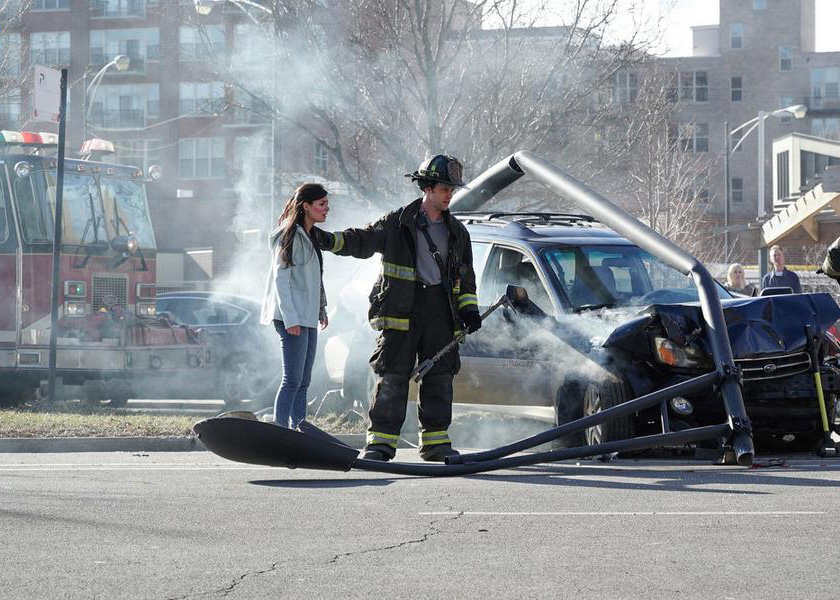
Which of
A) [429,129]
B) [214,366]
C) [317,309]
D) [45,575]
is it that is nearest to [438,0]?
[429,129]

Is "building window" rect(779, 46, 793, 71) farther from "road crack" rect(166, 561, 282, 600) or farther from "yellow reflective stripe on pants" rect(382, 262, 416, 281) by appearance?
"road crack" rect(166, 561, 282, 600)

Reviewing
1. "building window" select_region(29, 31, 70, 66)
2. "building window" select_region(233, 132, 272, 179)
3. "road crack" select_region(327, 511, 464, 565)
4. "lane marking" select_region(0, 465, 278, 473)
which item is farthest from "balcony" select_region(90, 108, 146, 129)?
"road crack" select_region(327, 511, 464, 565)

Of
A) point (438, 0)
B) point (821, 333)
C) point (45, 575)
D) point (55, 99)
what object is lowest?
point (45, 575)

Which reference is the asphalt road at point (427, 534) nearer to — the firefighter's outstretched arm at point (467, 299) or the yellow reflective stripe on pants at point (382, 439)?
the yellow reflective stripe on pants at point (382, 439)

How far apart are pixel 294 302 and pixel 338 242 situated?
1.19 metres

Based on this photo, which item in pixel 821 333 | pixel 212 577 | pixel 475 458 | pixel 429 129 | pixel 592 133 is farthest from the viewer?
pixel 592 133

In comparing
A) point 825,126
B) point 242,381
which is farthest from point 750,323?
point 825,126

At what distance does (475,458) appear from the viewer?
8.04 m

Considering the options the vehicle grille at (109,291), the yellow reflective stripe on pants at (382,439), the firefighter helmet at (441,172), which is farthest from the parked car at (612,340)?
the vehicle grille at (109,291)

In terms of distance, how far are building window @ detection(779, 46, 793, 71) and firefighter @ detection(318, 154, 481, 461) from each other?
65903mm

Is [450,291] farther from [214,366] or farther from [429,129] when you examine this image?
[429,129]

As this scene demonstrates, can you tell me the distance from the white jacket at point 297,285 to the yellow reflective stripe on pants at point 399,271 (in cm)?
122

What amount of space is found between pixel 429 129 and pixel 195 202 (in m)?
39.5

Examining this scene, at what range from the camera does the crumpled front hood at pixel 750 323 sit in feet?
28.4
